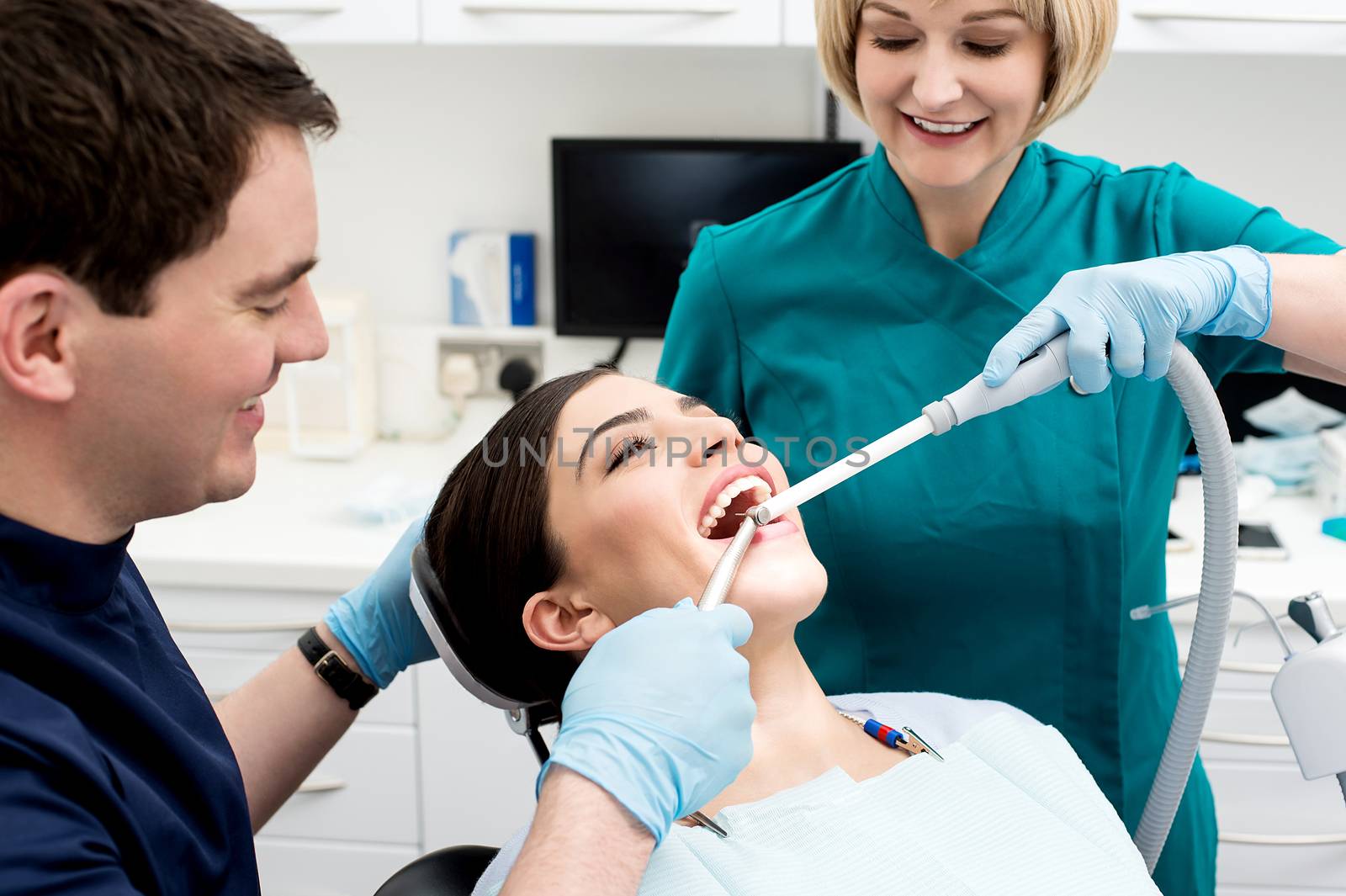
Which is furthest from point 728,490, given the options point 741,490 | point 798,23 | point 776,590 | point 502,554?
point 798,23

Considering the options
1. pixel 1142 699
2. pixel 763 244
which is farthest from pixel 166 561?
pixel 1142 699

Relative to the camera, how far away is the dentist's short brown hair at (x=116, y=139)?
30.6 inches

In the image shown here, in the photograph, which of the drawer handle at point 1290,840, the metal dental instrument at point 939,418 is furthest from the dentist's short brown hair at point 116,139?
the drawer handle at point 1290,840

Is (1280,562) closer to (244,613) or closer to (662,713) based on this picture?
(662,713)

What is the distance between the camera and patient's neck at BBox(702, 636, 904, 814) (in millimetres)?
1244

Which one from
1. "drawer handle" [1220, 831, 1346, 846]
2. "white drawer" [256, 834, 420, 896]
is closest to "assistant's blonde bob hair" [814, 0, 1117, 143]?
"drawer handle" [1220, 831, 1346, 846]

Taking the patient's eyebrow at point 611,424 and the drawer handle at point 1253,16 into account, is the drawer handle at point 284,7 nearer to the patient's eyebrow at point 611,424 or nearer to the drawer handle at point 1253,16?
the patient's eyebrow at point 611,424

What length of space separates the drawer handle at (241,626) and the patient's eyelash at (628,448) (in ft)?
3.66

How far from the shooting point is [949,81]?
125 cm

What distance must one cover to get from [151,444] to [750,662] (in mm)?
→ 637

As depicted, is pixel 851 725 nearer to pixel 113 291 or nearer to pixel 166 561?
pixel 113 291

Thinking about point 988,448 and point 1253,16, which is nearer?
point 988,448

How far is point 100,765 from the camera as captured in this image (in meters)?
0.86

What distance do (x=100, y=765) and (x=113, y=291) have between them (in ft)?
1.09
